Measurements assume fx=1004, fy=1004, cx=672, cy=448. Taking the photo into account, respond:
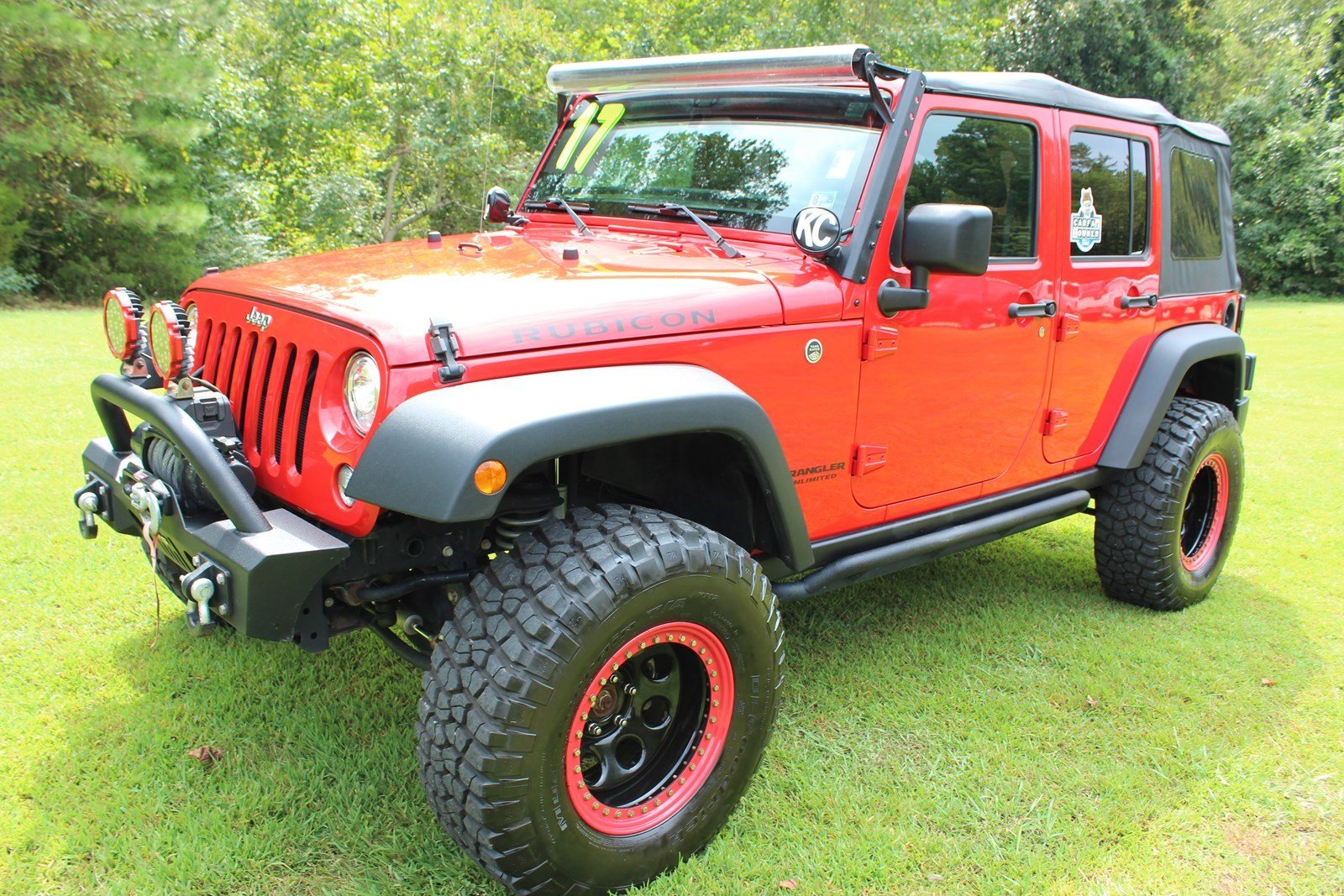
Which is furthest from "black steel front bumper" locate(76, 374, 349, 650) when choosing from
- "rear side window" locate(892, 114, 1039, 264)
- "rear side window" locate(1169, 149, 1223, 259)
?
"rear side window" locate(1169, 149, 1223, 259)

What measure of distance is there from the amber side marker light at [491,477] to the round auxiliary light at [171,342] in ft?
3.19

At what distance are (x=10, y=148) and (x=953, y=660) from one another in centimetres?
1598

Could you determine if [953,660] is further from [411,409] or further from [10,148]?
[10,148]

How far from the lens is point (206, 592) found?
225cm

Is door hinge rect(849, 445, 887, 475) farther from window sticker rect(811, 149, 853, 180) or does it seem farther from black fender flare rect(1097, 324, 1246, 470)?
black fender flare rect(1097, 324, 1246, 470)

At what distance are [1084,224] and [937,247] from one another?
1254 mm

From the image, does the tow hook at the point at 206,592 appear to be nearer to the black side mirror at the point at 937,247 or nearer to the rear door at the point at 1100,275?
the black side mirror at the point at 937,247

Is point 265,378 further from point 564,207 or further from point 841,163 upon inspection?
point 841,163

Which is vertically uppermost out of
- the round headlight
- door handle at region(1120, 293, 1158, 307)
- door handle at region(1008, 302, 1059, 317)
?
door handle at region(1120, 293, 1158, 307)

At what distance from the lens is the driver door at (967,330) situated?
10.2ft

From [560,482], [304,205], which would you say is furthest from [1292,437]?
→ [304,205]

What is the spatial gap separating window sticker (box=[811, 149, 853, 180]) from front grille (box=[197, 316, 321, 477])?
5.30ft

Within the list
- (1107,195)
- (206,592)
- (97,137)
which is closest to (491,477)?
(206,592)

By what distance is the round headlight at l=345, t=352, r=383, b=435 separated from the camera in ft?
7.47
